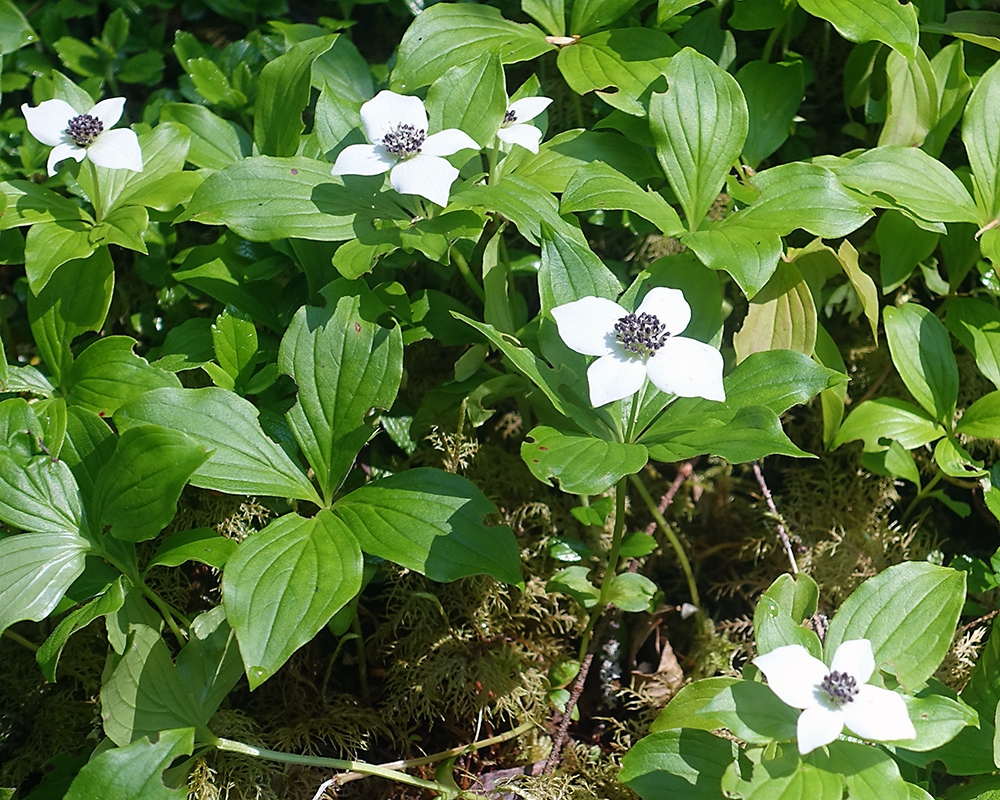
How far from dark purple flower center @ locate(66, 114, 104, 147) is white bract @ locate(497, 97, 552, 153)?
851 mm

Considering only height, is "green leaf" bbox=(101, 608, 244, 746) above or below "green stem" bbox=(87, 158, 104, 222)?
below

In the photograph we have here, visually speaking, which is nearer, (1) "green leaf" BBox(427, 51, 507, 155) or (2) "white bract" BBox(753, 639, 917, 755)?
(2) "white bract" BBox(753, 639, 917, 755)

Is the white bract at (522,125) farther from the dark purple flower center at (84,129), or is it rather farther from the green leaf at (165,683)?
the green leaf at (165,683)

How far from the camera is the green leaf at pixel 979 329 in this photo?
68.1 inches

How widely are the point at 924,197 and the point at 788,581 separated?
96 cm

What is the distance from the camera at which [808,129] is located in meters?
2.08

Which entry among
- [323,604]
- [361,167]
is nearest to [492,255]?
[361,167]

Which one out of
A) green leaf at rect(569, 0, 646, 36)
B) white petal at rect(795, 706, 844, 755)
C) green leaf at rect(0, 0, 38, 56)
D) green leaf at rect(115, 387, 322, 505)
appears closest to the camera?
white petal at rect(795, 706, 844, 755)

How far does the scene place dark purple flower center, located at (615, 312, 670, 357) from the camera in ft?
4.08

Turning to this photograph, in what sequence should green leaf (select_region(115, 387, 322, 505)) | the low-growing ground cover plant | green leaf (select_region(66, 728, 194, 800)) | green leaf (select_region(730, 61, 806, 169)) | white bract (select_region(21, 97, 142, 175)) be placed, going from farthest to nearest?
green leaf (select_region(730, 61, 806, 169)) → white bract (select_region(21, 97, 142, 175)) → green leaf (select_region(115, 387, 322, 505)) → the low-growing ground cover plant → green leaf (select_region(66, 728, 194, 800))

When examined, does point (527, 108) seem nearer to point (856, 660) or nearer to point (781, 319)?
point (781, 319)

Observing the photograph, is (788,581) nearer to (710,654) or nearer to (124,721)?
(710,654)

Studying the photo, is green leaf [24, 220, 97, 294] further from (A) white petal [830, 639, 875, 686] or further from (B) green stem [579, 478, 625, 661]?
(A) white petal [830, 639, 875, 686]

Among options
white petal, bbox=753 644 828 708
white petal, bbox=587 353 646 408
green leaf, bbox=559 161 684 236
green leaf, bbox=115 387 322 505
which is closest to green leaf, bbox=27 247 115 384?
green leaf, bbox=115 387 322 505
